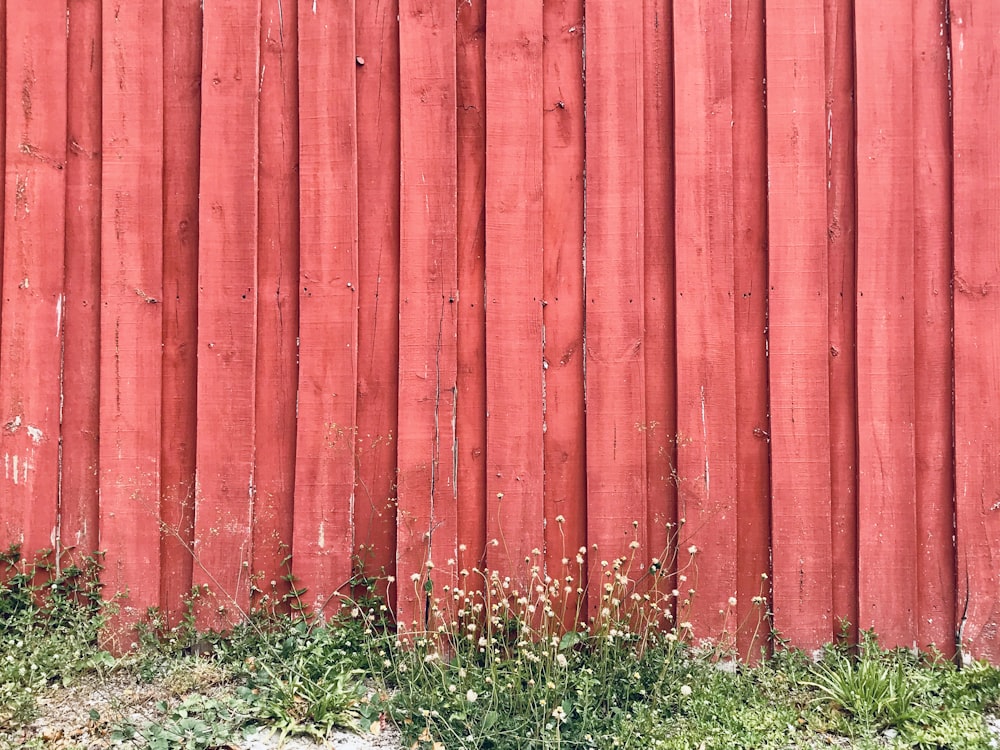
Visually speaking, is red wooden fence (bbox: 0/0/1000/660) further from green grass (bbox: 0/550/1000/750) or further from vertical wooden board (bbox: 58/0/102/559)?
green grass (bbox: 0/550/1000/750)

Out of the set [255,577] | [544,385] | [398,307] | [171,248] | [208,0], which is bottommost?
[255,577]

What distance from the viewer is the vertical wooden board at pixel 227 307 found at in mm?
3035

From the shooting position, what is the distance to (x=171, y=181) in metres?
3.12

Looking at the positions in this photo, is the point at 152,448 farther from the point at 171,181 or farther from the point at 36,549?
the point at 171,181

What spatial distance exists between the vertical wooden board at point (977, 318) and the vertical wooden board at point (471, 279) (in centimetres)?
192

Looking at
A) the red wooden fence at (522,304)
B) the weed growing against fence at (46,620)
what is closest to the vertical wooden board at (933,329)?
the red wooden fence at (522,304)

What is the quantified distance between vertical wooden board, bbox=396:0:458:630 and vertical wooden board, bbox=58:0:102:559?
128cm

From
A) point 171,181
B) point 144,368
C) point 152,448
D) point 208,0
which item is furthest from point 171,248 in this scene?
point 208,0

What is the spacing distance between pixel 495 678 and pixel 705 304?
1647mm

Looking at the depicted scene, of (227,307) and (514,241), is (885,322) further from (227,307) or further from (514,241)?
(227,307)

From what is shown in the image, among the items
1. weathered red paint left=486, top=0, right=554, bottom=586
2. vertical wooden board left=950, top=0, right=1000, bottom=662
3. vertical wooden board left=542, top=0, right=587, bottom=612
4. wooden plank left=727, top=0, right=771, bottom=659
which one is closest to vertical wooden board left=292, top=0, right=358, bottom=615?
weathered red paint left=486, top=0, right=554, bottom=586

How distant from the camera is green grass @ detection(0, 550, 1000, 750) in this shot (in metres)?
2.48

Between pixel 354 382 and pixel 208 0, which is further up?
pixel 208 0

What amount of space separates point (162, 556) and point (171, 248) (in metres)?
1.28
